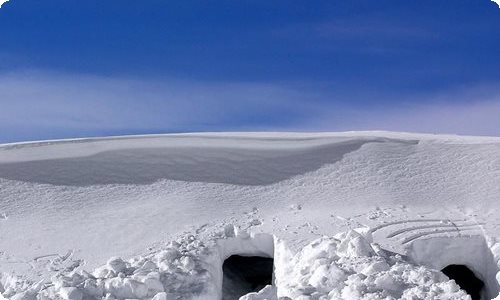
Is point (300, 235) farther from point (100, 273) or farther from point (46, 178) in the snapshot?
point (46, 178)

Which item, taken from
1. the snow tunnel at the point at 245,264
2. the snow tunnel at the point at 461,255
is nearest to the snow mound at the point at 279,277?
the snow tunnel at the point at 245,264

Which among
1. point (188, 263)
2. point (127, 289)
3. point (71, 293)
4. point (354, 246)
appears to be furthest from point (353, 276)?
point (71, 293)

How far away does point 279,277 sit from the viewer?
6863 millimetres

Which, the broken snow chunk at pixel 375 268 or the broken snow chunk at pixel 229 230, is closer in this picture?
the broken snow chunk at pixel 375 268

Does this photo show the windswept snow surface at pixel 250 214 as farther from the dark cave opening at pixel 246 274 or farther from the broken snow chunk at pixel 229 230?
the dark cave opening at pixel 246 274

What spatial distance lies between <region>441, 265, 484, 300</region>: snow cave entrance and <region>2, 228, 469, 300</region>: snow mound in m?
1.19

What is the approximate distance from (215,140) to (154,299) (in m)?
3.20

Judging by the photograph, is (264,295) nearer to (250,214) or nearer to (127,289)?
(127,289)

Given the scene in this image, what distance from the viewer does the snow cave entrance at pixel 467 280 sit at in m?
7.43

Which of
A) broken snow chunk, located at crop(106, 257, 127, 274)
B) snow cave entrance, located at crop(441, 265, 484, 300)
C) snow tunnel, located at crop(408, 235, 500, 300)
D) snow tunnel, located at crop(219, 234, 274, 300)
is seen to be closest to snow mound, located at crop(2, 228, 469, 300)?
broken snow chunk, located at crop(106, 257, 127, 274)

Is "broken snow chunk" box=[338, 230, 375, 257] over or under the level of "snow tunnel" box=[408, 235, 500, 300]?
over

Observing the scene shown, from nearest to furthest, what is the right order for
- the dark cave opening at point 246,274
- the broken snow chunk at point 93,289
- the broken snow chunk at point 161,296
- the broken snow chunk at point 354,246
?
the broken snow chunk at point 161,296 < the broken snow chunk at point 93,289 < the broken snow chunk at point 354,246 < the dark cave opening at point 246,274

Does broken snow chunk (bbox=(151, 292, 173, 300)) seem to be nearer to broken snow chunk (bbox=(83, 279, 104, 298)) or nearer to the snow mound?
the snow mound

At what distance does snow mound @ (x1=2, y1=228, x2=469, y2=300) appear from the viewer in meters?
5.91
